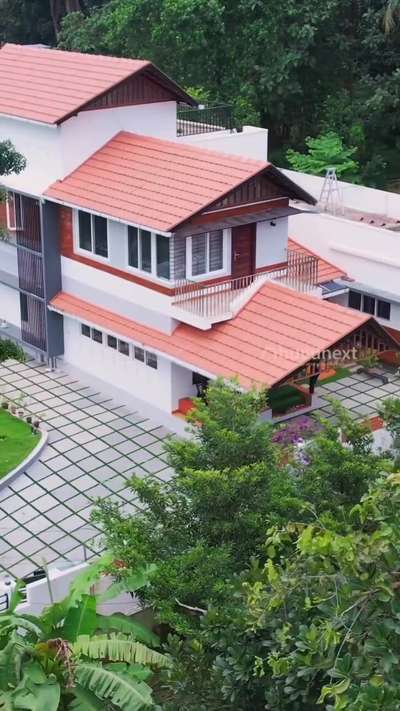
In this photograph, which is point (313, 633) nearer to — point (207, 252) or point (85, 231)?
point (207, 252)

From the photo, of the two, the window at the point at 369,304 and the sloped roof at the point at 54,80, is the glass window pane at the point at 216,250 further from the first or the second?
the window at the point at 369,304

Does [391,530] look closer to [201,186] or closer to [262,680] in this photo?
[262,680]

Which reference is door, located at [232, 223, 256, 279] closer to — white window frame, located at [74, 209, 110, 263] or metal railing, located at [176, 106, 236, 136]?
white window frame, located at [74, 209, 110, 263]

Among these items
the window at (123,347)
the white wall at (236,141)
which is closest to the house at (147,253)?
the window at (123,347)

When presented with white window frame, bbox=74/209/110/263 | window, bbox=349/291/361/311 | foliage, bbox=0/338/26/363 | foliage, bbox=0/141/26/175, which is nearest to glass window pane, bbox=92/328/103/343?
white window frame, bbox=74/209/110/263

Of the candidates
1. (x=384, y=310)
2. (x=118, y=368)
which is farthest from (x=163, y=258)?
(x=384, y=310)

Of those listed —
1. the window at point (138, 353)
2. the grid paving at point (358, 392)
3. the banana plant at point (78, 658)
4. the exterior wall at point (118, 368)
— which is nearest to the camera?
the banana plant at point (78, 658)

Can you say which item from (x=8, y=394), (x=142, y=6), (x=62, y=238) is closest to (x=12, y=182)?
(x=62, y=238)

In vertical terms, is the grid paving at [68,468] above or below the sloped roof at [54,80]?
below
